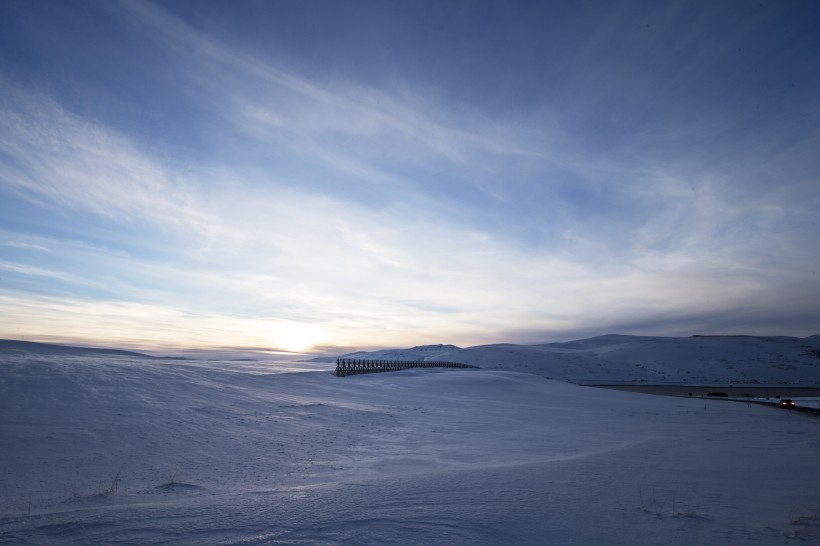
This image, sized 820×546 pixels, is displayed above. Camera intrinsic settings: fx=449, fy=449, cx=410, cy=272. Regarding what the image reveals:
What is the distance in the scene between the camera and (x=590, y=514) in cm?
637

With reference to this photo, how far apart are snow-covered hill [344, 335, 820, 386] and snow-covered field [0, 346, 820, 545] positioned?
70277 millimetres

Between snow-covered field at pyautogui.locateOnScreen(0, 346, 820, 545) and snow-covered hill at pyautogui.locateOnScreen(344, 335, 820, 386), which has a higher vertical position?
snow-covered hill at pyautogui.locateOnScreen(344, 335, 820, 386)

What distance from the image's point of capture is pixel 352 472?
973 cm

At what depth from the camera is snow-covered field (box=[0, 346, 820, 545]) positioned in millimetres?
5555

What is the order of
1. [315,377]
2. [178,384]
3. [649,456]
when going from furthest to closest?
[315,377]
[178,384]
[649,456]

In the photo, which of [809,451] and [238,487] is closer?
[238,487]

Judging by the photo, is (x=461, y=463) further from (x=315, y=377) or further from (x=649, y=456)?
(x=315, y=377)

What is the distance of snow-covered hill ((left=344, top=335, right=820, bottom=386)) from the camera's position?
88.1 meters

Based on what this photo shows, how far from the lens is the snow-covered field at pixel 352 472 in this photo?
555cm

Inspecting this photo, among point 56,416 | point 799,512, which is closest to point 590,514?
point 799,512

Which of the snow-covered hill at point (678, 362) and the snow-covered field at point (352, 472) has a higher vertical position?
the snow-covered hill at point (678, 362)

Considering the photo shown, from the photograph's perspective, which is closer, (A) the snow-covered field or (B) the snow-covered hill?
(A) the snow-covered field

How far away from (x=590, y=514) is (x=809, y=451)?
468 inches

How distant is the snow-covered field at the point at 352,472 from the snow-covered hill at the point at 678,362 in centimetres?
7028
